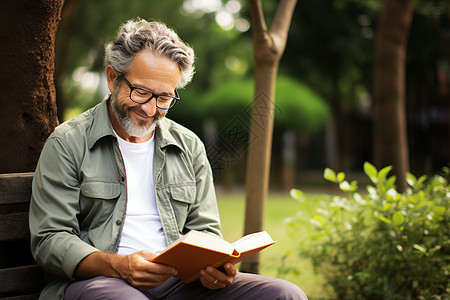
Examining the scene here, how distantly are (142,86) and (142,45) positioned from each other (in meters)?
0.21

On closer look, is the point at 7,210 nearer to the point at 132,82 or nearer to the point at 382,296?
the point at 132,82

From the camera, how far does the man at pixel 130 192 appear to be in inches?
90.0

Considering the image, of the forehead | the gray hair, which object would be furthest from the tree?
the forehead

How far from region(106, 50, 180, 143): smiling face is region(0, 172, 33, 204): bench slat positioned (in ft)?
1.74

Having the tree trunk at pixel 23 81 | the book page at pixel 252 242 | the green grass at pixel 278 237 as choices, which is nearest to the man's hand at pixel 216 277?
the book page at pixel 252 242

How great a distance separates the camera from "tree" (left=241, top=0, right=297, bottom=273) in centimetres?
402

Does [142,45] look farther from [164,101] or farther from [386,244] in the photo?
[386,244]

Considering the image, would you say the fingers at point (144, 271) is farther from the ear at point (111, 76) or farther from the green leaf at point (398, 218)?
the green leaf at point (398, 218)

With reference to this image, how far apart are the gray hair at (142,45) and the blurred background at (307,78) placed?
428 inches

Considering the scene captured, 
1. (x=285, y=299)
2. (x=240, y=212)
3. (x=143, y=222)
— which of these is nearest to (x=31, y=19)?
(x=143, y=222)

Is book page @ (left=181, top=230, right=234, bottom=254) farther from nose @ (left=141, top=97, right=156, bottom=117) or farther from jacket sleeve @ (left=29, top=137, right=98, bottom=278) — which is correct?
nose @ (left=141, top=97, right=156, bottom=117)

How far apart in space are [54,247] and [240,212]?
8.37m

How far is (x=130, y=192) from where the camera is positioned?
8.69 ft

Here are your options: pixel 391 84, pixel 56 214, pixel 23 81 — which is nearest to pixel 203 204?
pixel 56 214
